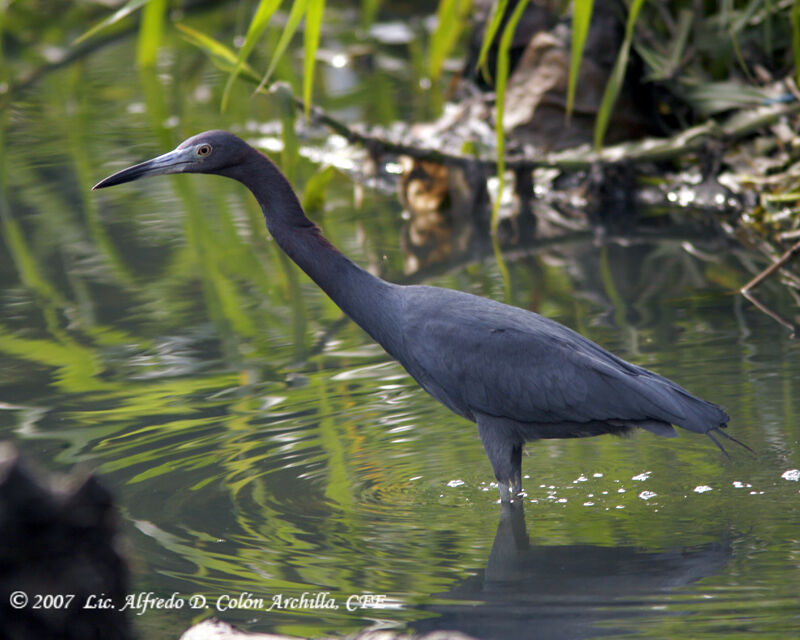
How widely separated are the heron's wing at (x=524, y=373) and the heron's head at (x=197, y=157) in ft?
3.06

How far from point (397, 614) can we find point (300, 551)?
575mm

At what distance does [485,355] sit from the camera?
4.65 metres

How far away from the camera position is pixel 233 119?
12594 millimetres

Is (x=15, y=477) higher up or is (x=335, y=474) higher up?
(x=15, y=477)

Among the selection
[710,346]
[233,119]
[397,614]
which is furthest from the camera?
[233,119]

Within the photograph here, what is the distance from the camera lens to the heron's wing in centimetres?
449

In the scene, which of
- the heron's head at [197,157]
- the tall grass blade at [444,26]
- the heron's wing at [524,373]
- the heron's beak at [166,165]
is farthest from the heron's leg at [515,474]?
the tall grass blade at [444,26]

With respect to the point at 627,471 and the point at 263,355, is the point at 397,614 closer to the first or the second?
the point at 627,471

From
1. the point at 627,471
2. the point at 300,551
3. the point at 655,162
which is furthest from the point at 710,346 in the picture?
the point at 655,162

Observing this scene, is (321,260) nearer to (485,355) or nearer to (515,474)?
(485,355)

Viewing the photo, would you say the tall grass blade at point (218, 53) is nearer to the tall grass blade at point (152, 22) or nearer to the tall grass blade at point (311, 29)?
the tall grass blade at point (152, 22)

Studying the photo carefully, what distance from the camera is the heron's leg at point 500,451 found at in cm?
456
